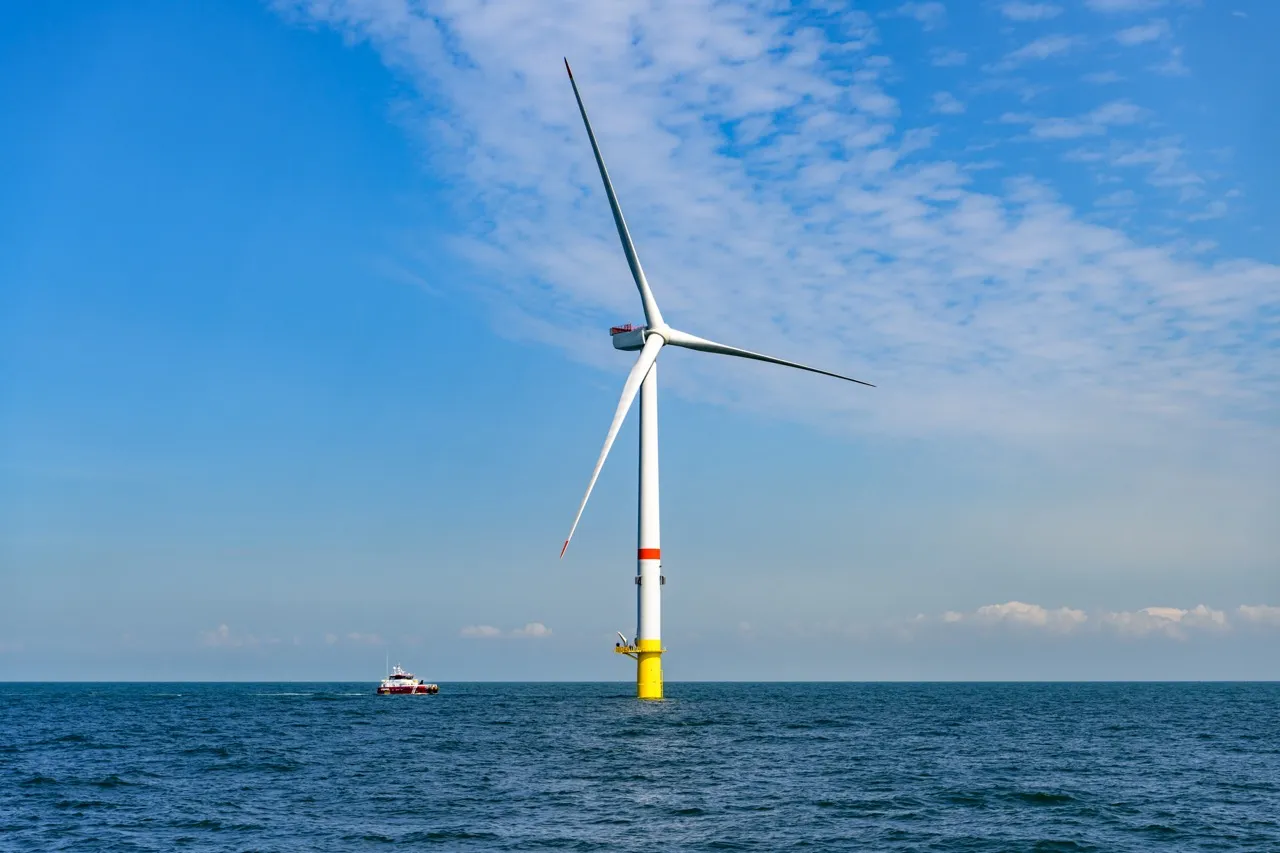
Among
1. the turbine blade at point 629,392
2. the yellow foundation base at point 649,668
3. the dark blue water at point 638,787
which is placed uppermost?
the turbine blade at point 629,392

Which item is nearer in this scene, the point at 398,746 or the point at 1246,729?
the point at 398,746

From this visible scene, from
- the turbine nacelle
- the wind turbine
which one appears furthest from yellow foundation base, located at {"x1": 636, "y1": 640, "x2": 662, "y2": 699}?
the turbine nacelle

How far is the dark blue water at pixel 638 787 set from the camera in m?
49.0

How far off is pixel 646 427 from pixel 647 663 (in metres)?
25.4

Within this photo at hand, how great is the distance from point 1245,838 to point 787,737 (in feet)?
172

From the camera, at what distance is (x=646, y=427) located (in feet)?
381

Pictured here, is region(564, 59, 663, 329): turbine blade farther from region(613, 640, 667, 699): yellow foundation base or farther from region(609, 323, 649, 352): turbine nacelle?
region(613, 640, 667, 699): yellow foundation base

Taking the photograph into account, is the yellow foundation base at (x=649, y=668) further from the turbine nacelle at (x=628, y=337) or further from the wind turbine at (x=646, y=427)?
the turbine nacelle at (x=628, y=337)

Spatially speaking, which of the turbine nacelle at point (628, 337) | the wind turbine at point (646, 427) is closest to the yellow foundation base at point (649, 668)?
the wind turbine at point (646, 427)

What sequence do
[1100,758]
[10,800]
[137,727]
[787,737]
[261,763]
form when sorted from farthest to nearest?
[137,727]
[787,737]
[1100,758]
[261,763]
[10,800]

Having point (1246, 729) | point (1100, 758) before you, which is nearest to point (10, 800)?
point (1100, 758)

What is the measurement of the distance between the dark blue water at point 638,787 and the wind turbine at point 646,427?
7.33m

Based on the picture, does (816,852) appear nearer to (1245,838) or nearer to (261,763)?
(1245,838)

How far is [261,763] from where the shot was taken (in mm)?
77875
